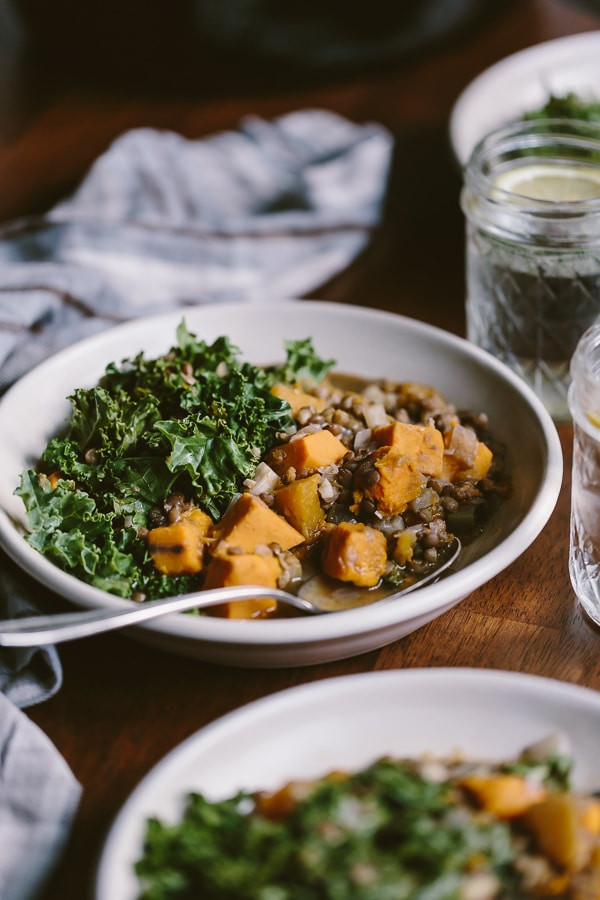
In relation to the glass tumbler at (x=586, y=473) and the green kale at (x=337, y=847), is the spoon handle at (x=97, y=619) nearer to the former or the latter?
the green kale at (x=337, y=847)

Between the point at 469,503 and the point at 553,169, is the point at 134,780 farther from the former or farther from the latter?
the point at 553,169

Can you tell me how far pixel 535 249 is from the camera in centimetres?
267

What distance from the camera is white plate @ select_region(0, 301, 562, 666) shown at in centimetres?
185

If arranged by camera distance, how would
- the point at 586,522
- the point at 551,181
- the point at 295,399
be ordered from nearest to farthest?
the point at 586,522
the point at 295,399
the point at 551,181

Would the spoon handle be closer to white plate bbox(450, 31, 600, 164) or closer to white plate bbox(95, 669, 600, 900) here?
white plate bbox(95, 669, 600, 900)

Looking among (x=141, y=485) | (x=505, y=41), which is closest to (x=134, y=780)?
(x=141, y=485)

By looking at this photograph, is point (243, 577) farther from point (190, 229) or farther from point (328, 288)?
point (190, 229)

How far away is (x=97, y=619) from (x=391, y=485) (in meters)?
0.71

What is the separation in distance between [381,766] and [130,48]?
379 cm

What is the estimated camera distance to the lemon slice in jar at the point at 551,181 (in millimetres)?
2881

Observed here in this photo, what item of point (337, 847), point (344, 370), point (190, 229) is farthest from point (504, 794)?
point (190, 229)

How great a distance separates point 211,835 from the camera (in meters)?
1.50

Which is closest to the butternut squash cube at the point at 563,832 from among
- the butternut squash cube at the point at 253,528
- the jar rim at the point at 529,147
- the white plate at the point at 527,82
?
the butternut squash cube at the point at 253,528

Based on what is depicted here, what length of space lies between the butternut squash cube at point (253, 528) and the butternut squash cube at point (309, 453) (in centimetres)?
15
